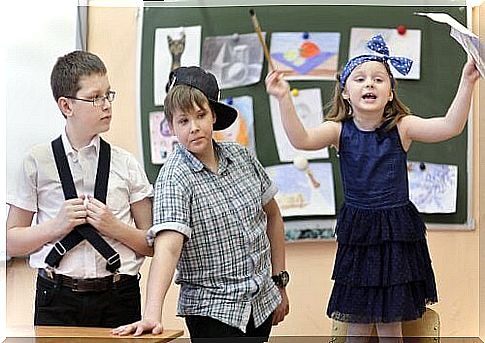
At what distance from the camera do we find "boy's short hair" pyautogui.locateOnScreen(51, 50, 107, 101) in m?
1.25

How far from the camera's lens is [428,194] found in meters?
1.31

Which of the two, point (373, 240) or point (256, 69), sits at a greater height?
point (256, 69)

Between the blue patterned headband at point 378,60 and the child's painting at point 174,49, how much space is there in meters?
0.22

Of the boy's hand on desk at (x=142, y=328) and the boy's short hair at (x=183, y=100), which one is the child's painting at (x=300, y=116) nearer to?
the boy's short hair at (x=183, y=100)

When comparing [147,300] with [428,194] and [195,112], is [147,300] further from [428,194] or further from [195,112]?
[428,194]

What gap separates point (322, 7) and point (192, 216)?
0.37 meters

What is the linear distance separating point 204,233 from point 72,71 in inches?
11.8

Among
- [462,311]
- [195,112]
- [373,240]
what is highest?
[195,112]

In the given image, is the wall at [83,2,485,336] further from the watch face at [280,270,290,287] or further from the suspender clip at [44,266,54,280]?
the suspender clip at [44,266,54,280]

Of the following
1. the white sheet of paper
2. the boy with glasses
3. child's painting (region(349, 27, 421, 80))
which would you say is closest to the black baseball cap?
the boy with glasses

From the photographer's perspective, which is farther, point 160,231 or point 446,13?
point 446,13

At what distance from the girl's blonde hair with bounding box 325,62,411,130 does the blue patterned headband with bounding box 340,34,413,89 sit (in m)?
0.01

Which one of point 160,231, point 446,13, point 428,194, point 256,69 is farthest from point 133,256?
point 446,13

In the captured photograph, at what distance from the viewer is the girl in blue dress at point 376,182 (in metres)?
1.24
